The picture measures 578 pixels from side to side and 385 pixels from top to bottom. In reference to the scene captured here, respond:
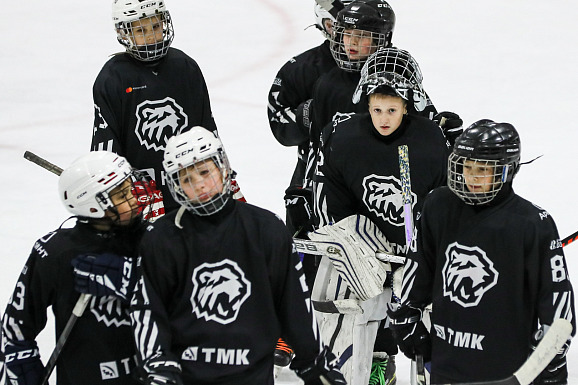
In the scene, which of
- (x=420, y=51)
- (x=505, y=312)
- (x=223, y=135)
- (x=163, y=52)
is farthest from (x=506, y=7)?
(x=505, y=312)

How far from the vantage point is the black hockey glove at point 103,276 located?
2.80 m

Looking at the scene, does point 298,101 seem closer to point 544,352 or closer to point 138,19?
point 138,19

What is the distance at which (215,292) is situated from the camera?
2736 mm

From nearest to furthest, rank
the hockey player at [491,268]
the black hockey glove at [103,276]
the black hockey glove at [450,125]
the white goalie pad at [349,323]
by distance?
the black hockey glove at [103,276] → the hockey player at [491,268] → the white goalie pad at [349,323] → the black hockey glove at [450,125]

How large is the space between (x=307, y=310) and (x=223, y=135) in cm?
398

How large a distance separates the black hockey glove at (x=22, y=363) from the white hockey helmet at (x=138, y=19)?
143 cm

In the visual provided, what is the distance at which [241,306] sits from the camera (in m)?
2.76

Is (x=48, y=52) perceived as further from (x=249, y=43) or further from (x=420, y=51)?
(x=420, y=51)

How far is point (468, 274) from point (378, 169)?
2.38ft

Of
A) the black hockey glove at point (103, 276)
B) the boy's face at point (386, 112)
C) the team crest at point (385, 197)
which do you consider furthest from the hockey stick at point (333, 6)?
the black hockey glove at point (103, 276)

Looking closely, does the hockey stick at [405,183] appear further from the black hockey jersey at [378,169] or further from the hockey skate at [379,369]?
the hockey skate at [379,369]

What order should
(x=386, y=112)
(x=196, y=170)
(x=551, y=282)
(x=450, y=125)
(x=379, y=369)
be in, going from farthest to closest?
(x=379, y=369)
(x=450, y=125)
(x=386, y=112)
(x=551, y=282)
(x=196, y=170)

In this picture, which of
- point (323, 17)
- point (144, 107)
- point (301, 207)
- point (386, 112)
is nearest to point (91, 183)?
point (386, 112)

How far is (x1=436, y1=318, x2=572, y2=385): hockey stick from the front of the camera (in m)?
2.71
